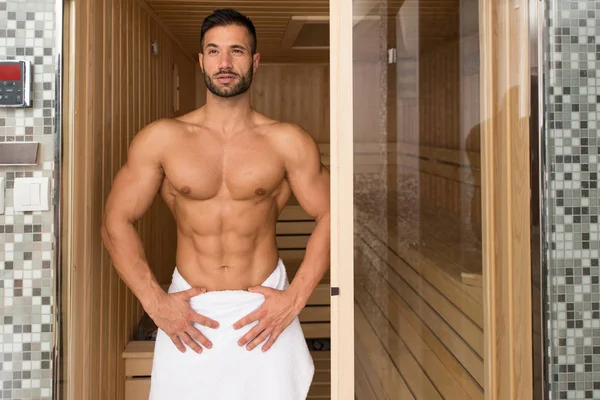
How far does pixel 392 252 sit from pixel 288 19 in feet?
6.86

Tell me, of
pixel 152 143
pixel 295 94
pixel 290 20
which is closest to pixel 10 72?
pixel 152 143

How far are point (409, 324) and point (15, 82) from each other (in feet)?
5.03

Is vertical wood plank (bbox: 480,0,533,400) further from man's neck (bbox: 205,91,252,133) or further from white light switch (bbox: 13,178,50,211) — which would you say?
white light switch (bbox: 13,178,50,211)

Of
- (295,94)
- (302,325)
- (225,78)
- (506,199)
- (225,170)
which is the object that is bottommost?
(302,325)

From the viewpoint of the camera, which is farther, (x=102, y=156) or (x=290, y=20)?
(x=290, y=20)

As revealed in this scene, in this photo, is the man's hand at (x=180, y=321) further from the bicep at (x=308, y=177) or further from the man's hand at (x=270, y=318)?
the bicep at (x=308, y=177)

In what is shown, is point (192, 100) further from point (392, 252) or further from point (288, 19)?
point (392, 252)

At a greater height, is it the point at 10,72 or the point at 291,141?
the point at 10,72

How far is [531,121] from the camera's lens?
7.18 ft

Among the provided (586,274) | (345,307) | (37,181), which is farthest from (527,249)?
(37,181)

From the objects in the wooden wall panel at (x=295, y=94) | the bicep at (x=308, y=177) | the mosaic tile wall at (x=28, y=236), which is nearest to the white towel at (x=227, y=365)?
the bicep at (x=308, y=177)

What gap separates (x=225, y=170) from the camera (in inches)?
106

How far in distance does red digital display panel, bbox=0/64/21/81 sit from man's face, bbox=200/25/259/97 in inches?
28.0

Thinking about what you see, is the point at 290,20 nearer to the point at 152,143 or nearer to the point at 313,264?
the point at 152,143
